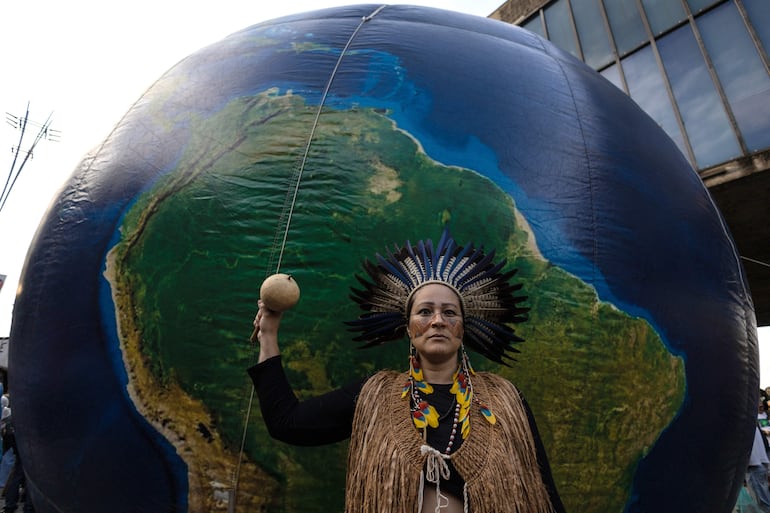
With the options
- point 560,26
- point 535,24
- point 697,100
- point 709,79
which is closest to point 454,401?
point 697,100

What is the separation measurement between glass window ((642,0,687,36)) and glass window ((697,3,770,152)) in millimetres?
467

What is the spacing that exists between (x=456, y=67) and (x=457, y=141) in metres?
0.63

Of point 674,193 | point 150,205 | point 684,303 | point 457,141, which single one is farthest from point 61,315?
point 674,193

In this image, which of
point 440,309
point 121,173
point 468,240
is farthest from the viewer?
point 121,173

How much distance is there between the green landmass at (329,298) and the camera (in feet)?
6.91

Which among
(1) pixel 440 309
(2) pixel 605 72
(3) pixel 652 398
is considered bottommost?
(3) pixel 652 398

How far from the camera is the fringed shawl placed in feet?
4.79

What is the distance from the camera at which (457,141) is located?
2.44 m

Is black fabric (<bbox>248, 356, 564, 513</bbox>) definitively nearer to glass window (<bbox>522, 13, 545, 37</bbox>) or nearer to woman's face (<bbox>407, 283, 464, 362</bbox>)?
woman's face (<bbox>407, 283, 464, 362</bbox>)

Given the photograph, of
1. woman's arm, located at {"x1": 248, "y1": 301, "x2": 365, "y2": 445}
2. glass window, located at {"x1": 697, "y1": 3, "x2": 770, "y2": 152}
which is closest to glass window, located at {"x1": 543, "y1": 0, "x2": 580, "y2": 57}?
glass window, located at {"x1": 697, "y1": 3, "x2": 770, "y2": 152}

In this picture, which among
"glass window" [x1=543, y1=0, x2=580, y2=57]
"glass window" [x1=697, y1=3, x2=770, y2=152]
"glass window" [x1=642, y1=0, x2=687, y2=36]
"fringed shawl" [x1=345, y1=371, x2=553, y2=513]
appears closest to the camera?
"fringed shawl" [x1=345, y1=371, x2=553, y2=513]

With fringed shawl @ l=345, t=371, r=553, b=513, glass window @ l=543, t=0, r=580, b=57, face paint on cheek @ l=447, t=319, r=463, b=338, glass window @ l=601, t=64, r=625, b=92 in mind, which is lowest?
fringed shawl @ l=345, t=371, r=553, b=513

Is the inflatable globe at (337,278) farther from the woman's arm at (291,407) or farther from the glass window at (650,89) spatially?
the glass window at (650,89)

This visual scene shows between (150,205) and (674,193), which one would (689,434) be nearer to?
(674,193)
